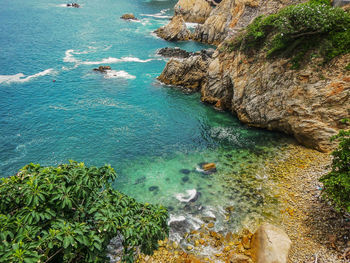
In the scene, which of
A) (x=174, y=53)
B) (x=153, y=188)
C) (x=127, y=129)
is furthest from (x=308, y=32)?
(x=174, y=53)

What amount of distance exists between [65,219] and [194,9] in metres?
111

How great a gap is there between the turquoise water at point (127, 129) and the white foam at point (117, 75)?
236 mm

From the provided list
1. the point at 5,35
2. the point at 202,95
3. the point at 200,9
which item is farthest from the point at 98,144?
the point at 200,9

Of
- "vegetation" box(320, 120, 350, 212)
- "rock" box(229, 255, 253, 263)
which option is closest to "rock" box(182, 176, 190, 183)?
"rock" box(229, 255, 253, 263)

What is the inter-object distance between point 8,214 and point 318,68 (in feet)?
108

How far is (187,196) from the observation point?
24.0m

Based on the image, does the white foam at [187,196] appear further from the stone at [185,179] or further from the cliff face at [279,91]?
the cliff face at [279,91]

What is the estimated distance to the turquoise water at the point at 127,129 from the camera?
2534 centimetres

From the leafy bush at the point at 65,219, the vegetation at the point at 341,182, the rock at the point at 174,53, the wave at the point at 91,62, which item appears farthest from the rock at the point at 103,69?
the vegetation at the point at 341,182

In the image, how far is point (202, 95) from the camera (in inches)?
1775

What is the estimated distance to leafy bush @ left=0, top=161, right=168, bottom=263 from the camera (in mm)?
8469

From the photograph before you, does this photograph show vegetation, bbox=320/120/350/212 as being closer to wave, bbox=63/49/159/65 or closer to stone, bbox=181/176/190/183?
stone, bbox=181/176/190/183

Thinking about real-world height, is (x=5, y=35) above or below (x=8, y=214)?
below

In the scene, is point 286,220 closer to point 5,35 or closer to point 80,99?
point 80,99
